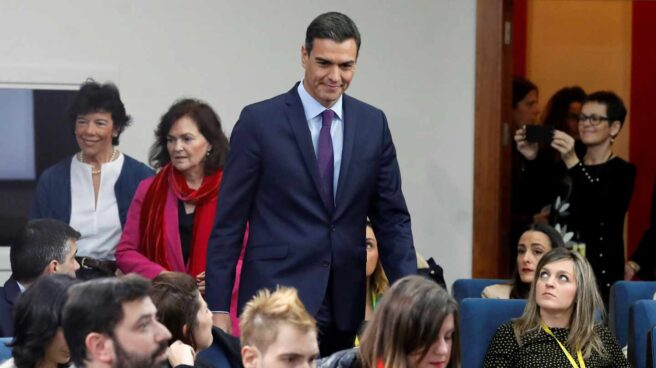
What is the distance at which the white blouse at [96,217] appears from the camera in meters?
5.77

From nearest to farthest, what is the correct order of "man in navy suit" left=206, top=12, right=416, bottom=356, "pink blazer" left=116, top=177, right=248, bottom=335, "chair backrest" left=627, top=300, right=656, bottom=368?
"man in navy suit" left=206, top=12, right=416, bottom=356 → "chair backrest" left=627, top=300, right=656, bottom=368 → "pink blazer" left=116, top=177, right=248, bottom=335

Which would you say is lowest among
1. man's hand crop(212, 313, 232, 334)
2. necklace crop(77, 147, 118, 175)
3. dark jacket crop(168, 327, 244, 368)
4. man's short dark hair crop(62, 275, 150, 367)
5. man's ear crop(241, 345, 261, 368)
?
dark jacket crop(168, 327, 244, 368)

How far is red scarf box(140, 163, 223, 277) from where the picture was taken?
5434 mm

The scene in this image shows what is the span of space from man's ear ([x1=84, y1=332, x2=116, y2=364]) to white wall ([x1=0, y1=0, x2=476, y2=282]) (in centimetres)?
333

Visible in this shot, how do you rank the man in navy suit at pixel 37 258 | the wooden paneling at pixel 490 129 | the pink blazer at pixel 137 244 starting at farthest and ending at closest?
the wooden paneling at pixel 490 129
the pink blazer at pixel 137 244
the man in navy suit at pixel 37 258

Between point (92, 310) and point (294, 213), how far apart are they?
3.97ft

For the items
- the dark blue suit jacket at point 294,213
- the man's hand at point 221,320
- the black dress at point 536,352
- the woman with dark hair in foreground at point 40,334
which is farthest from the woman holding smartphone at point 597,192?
the woman with dark hair in foreground at point 40,334

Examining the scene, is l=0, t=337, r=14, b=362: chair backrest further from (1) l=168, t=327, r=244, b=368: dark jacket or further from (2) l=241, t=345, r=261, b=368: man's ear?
(2) l=241, t=345, r=261, b=368: man's ear

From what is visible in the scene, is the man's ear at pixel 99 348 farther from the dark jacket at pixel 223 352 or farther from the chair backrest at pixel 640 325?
the chair backrest at pixel 640 325

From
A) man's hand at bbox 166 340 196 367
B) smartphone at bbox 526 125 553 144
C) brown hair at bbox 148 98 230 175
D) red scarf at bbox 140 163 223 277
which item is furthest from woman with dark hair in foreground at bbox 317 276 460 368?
smartphone at bbox 526 125 553 144

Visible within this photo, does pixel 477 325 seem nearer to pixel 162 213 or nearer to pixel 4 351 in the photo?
pixel 162 213

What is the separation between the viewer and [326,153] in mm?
4336

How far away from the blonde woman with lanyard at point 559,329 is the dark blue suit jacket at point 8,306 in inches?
66.5

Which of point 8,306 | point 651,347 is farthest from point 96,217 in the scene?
point 651,347
